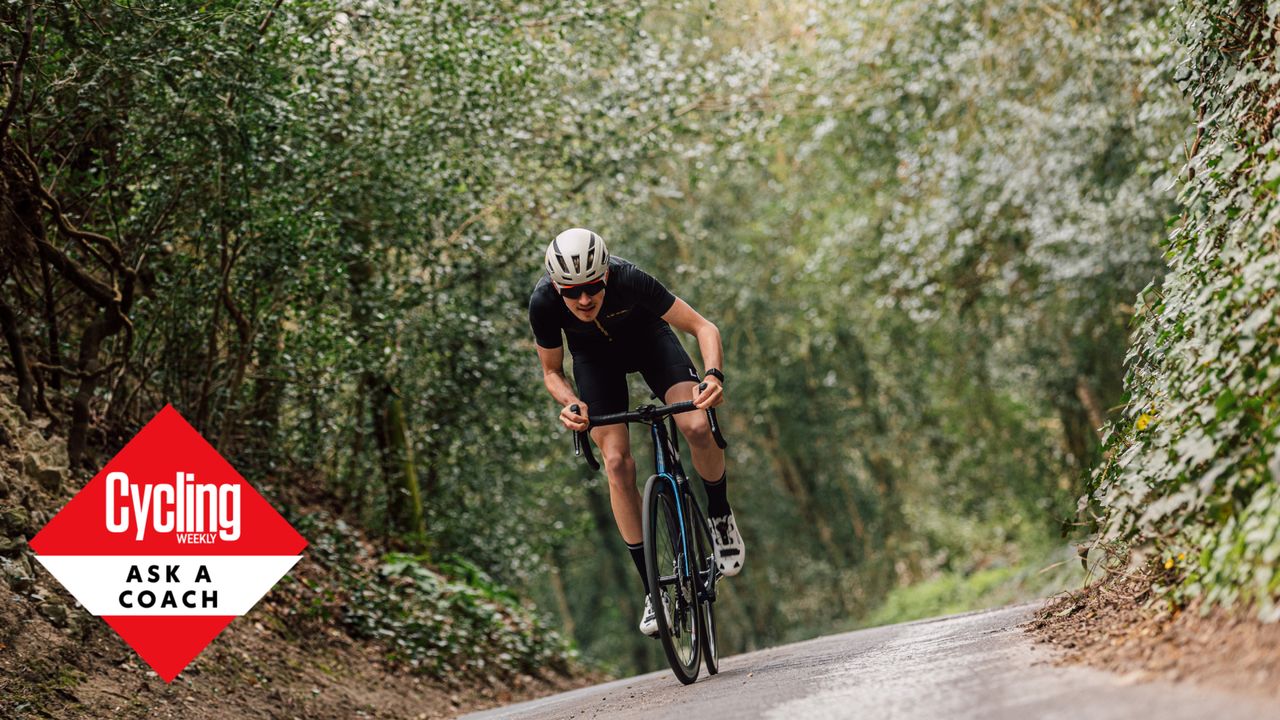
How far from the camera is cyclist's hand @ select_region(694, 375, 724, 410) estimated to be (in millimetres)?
6195

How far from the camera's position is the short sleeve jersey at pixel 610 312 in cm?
660

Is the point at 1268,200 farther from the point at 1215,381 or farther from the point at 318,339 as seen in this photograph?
the point at 318,339

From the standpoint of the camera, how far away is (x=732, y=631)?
30703 millimetres

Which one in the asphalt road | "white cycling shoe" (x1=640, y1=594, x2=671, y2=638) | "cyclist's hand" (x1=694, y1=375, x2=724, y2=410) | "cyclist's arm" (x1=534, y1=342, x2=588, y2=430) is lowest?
the asphalt road

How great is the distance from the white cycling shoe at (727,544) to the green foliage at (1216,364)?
2.11 m

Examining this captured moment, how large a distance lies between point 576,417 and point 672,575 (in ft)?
3.32

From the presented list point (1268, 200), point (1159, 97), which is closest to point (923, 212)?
point (1159, 97)

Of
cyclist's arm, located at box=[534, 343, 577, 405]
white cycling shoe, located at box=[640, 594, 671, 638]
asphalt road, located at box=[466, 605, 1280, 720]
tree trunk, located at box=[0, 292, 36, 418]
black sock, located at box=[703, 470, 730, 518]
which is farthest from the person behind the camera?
tree trunk, located at box=[0, 292, 36, 418]

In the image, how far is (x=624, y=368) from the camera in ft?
22.6

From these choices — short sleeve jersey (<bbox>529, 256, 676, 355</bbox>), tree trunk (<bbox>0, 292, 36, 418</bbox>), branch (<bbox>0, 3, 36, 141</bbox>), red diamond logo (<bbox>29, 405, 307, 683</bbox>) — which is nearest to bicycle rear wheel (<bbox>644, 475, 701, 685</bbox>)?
short sleeve jersey (<bbox>529, 256, 676, 355</bbox>)

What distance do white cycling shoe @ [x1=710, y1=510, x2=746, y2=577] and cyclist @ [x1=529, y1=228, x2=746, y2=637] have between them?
1.6 inches

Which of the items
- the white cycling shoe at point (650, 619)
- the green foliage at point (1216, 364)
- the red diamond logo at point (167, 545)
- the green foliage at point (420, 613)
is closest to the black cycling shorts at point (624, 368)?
the white cycling shoe at point (650, 619)

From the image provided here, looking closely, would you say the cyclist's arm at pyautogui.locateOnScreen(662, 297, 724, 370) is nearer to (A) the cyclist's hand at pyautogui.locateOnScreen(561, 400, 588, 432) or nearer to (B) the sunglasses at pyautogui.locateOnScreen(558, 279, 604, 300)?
(B) the sunglasses at pyautogui.locateOnScreen(558, 279, 604, 300)

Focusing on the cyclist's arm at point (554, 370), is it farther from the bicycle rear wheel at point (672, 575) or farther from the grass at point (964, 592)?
the grass at point (964, 592)
